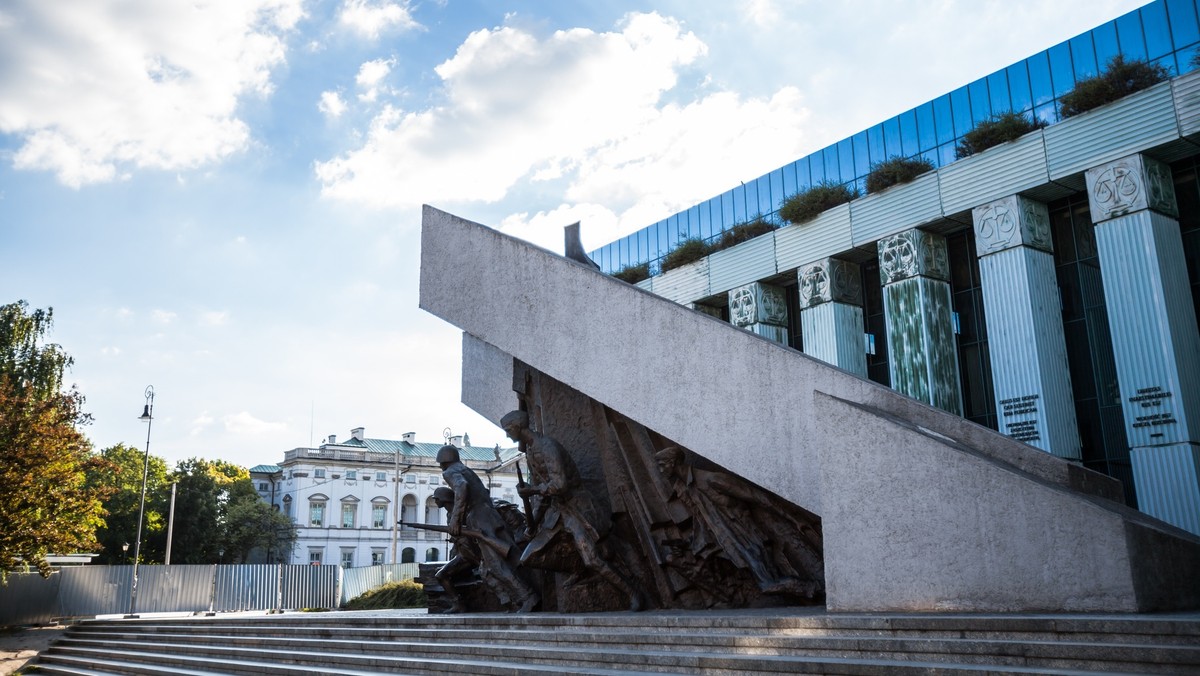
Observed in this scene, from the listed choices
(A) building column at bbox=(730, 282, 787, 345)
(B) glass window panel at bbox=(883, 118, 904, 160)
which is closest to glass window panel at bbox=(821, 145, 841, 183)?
(B) glass window panel at bbox=(883, 118, 904, 160)

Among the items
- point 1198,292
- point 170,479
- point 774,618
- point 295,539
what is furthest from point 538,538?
point 295,539

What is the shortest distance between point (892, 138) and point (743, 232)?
4200 millimetres

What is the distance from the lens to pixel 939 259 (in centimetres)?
1812

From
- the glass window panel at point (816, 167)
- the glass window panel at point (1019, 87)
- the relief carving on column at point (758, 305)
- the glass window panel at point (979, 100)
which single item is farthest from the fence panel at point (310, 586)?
the glass window panel at point (1019, 87)

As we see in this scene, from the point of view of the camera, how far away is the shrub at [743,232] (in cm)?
2173

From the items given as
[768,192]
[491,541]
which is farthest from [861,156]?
[491,541]

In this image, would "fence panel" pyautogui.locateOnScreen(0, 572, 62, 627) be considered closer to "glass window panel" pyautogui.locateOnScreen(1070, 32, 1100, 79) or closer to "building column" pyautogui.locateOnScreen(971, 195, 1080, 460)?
"building column" pyautogui.locateOnScreen(971, 195, 1080, 460)

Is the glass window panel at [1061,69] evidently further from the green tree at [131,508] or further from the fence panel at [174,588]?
the green tree at [131,508]

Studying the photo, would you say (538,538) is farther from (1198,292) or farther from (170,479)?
(170,479)

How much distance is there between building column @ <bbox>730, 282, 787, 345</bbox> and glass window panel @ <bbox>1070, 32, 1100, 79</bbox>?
26.2ft

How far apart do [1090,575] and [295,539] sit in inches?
2126

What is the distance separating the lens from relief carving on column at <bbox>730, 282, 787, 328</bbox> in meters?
21.2

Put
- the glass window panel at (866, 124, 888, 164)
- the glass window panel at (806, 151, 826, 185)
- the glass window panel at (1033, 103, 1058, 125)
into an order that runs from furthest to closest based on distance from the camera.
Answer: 1. the glass window panel at (806, 151, 826, 185)
2. the glass window panel at (866, 124, 888, 164)
3. the glass window panel at (1033, 103, 1058, 125)

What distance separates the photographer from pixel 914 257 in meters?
17.9
